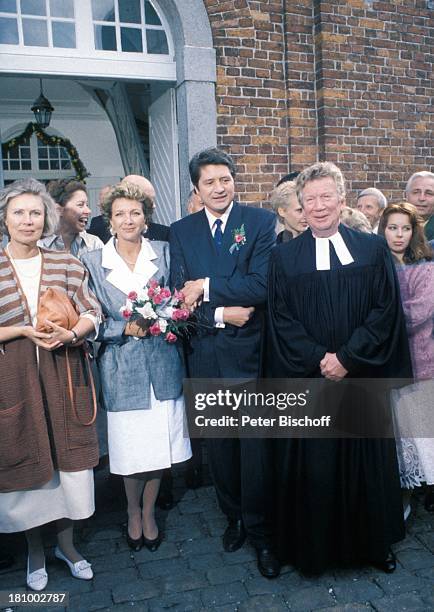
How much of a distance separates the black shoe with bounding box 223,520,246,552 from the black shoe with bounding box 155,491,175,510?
0.60 metres

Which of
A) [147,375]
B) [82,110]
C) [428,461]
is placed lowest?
[428,461]

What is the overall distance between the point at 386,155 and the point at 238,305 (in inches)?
174

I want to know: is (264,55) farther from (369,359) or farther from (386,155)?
(369,359)

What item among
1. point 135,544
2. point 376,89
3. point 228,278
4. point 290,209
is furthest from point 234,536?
point 376,89

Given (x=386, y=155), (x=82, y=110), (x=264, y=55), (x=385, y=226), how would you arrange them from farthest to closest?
(x=82, y=110), (x=386, y=155), (x=264, y=55), (x=385, y=226)

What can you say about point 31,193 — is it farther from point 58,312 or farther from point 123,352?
point 123,352

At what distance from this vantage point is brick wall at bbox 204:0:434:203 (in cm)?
633

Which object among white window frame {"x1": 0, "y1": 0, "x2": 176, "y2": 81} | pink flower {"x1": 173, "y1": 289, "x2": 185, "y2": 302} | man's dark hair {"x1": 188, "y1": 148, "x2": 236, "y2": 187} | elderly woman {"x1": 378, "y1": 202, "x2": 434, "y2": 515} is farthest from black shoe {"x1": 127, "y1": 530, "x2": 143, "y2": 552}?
white window frame {"x1": 0, "y1": 0, "x2": 176, "y2": 81}

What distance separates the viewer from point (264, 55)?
641 cm

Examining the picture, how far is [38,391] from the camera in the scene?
3.10m

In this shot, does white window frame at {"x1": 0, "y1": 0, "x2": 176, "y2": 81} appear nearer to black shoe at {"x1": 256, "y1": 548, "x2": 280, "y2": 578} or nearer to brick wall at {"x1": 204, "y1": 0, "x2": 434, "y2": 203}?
brick wall at {"x1": 204, "y1": 0, "x2": 434, "y2": 203}

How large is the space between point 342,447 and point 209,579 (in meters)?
1.03

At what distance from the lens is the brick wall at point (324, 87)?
6.33 metres

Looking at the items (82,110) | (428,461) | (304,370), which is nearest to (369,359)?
(304,370)
